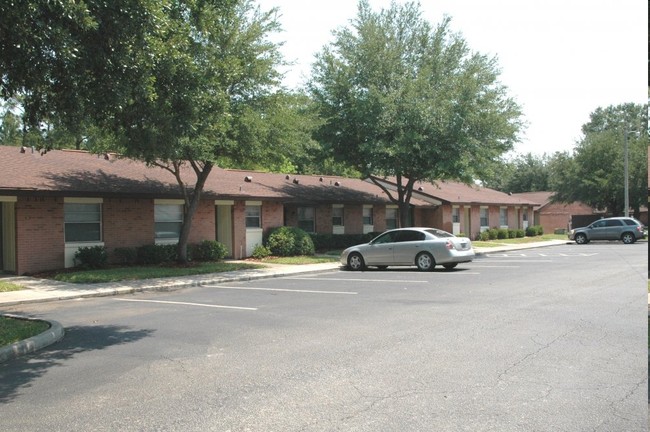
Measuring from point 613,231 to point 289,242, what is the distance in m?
22.9

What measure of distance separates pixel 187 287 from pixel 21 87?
25.6 ft

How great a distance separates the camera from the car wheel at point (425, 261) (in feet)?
62.6

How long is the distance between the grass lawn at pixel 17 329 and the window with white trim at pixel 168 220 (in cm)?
1257

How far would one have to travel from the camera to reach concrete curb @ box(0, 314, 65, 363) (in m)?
7.83

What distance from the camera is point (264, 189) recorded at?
27750 millimetres

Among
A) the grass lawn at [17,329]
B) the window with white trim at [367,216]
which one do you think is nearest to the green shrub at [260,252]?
the window with white trim at [367,216]

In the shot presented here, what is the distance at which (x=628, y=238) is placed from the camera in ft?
119

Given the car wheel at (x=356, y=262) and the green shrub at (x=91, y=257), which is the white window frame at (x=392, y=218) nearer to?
the car wheel at (x=356, y=262)

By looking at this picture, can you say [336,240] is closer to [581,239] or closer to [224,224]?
[224,224]

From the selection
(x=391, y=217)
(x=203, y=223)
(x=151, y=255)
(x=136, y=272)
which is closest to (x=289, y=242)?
(x=203, y=223)

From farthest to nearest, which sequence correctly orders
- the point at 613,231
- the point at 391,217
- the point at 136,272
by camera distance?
the point at 613,231 → the point at 391,217 → the point at 136,272

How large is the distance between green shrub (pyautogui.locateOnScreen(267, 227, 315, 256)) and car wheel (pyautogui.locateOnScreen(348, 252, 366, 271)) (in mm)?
5292

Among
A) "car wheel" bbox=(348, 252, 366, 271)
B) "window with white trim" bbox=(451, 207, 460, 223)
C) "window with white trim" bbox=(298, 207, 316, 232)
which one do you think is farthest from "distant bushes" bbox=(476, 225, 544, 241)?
"car wheel" bbox=(348, 252, 366, 271)

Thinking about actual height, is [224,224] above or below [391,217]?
below
